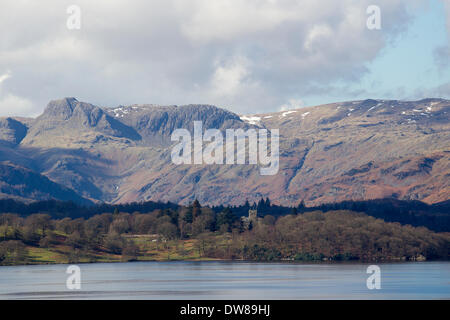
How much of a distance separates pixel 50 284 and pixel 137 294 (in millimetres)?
30811

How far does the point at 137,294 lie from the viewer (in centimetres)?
12556

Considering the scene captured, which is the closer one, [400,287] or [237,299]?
[237,299]

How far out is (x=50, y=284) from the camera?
14800cm

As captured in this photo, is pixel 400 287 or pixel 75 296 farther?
pixel 400 287
